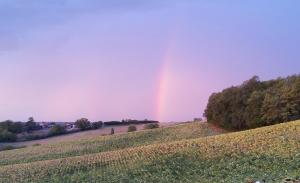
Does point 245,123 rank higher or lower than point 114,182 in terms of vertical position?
higher

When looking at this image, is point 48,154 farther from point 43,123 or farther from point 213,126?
point 43,123

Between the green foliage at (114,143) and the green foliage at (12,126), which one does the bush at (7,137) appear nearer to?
the green foliage at (12,126)

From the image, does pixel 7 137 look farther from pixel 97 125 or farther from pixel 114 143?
pixel 114 143

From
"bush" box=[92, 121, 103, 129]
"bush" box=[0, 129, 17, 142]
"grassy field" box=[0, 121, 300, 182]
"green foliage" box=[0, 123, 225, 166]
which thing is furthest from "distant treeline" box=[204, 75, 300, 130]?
"bush" box=[0, 129, 17, 142]

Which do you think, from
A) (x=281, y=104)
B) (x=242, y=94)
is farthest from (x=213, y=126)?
(x=281, y=104)

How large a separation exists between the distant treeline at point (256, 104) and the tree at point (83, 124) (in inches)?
1891

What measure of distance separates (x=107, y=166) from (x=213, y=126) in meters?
45.2

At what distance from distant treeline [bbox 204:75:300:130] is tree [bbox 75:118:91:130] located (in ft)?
158

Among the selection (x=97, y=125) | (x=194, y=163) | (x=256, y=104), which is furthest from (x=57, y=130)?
(x=194, y=163)

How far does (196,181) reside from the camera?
32.5 metres

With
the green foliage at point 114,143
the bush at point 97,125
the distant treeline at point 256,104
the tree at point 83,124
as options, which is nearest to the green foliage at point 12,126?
the tree at point 83,124

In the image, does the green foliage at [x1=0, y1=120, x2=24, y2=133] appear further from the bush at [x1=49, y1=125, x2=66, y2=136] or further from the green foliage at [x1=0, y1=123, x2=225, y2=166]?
the green foliage at [x1=0, y1=123, x2=225, y2=166]

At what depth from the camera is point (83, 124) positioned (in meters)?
136

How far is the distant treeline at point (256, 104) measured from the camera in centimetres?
7600
